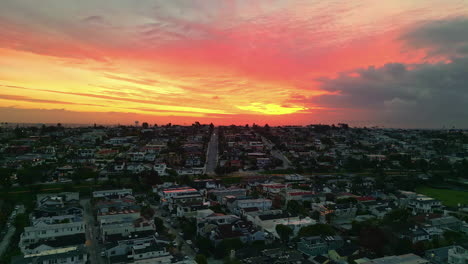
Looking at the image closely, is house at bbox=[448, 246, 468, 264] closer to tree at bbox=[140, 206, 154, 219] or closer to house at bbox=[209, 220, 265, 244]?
house at bbox=[209, 220, 265, 244]

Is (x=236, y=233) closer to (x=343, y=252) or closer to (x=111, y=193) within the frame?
(x=343, y=252)

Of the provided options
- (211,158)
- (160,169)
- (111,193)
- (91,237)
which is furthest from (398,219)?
(211,158)

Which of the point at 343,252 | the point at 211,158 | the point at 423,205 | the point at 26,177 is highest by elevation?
the point at 211,158

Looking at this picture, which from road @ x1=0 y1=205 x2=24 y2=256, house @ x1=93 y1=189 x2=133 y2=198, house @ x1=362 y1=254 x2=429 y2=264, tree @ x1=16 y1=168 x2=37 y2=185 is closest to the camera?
house @ x1=362 y1=254 x2=429 y2=264

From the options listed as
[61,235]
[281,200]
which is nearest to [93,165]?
[61,235]

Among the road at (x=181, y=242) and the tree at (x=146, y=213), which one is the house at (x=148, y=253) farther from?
the tree at (x=146, y=213)

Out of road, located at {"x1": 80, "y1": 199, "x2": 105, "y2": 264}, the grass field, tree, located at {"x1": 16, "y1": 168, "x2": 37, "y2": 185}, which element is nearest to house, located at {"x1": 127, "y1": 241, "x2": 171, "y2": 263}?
road, located at {"x1": 80, "y1": 199, "x2": 105, "y2": 264}
